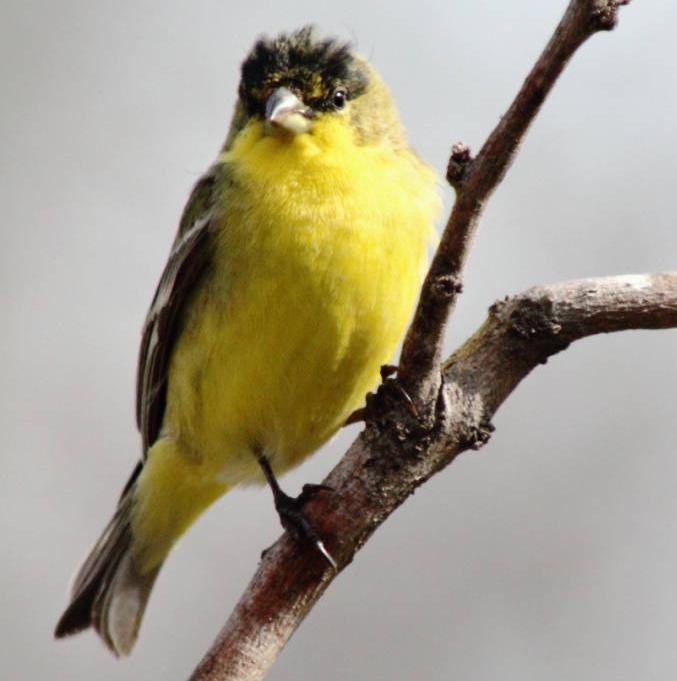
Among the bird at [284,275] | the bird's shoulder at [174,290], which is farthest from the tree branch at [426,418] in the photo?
the bird's shoulder at [174,290]

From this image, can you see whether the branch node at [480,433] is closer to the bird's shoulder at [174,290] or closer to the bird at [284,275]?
the bird at [284,275]

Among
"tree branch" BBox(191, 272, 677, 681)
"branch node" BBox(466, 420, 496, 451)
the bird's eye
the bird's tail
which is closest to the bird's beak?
the bird's eye

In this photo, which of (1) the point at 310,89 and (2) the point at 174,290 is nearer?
(1) the point at 310,89

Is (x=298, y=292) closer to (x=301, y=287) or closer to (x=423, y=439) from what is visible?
(x=301, y=287)

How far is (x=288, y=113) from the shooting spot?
396 cm

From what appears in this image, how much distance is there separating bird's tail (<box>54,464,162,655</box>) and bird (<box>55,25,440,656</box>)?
1.46 feet

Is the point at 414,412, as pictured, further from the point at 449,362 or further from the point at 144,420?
the point at 144,420

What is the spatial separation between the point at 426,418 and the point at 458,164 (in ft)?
2.33

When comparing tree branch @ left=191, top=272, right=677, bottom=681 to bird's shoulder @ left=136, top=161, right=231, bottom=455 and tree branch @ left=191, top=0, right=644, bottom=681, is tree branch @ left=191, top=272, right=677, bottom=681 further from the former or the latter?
bird's shoulder @ left=136, top=161, right=231, bottom=455

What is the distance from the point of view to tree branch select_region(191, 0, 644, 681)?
284 cm

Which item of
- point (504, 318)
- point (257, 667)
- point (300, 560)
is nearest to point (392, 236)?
point (504, 318)

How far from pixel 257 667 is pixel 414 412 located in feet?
2.55

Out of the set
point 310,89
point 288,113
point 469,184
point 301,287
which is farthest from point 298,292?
point 469,184

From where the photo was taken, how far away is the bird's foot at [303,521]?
3.00 meters
